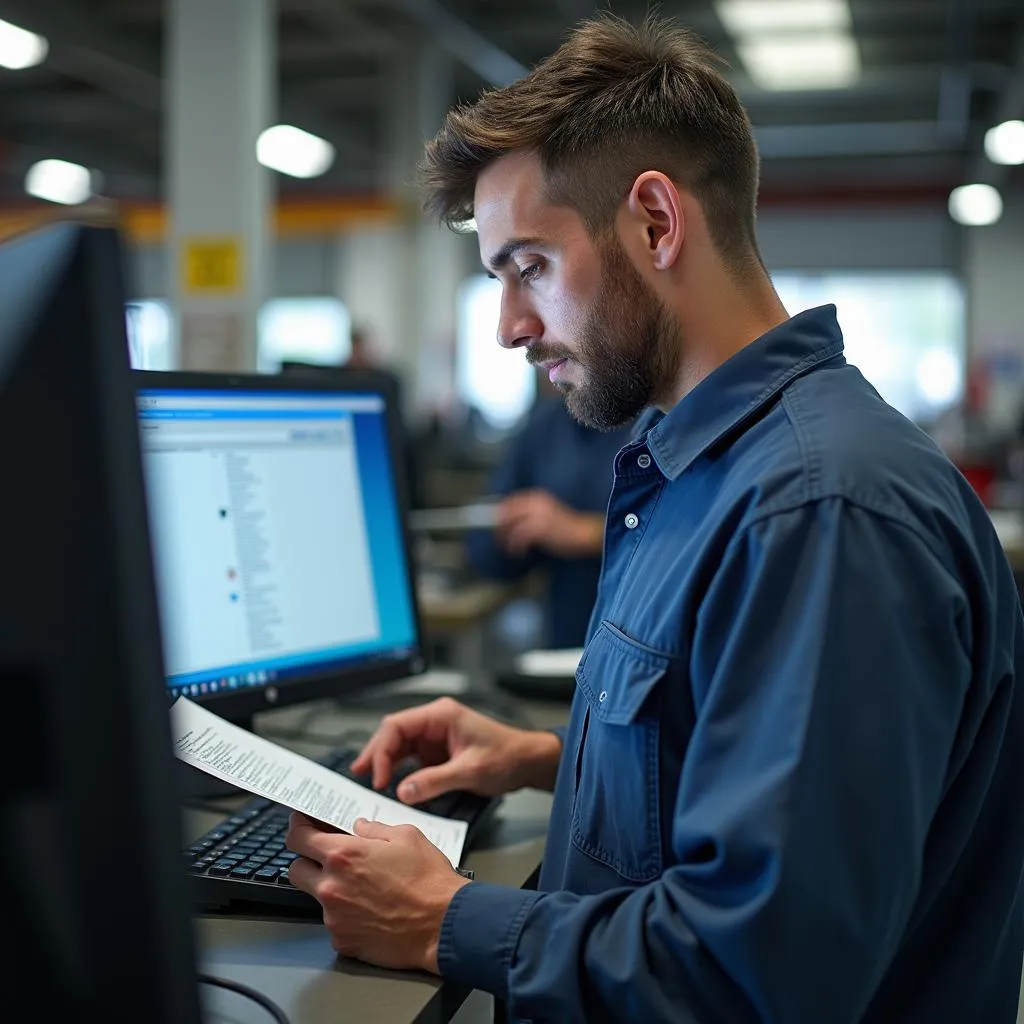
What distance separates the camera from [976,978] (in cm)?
84

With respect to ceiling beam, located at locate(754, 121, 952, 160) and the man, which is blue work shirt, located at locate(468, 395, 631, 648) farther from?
ceiling beam, located at locate(754, 121, 952, 160)

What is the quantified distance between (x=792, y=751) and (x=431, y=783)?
0.50 metres

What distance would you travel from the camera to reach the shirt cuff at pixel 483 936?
81cm

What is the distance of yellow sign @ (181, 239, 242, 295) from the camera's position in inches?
151

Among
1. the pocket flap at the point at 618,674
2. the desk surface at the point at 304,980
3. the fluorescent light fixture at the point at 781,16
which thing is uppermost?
the fluorescent light fixture at the point at 781,16

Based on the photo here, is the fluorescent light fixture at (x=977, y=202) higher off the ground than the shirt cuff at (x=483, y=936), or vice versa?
the fluorescent light fixture at (x=977, y=202)

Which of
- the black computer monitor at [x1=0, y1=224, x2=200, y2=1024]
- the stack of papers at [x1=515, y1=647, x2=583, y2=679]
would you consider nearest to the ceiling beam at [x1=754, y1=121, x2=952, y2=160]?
the stack of papers at [x1=515, y1=647, x2=583, y2=679]

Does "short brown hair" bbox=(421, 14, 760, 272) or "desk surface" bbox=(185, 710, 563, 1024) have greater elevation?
"short brown hair" bbox=(421, 14, 760, 272)

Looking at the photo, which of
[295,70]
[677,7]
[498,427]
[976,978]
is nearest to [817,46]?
[677,7]

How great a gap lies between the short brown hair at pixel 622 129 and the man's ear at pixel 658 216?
0.07 ft

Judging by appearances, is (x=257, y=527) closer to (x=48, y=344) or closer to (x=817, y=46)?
(x=48, y=344)

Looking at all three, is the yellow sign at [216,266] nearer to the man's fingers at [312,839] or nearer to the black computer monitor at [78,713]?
the man's fingers at [312,839]

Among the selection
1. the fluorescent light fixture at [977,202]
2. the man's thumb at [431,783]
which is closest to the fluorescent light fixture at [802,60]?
the fluorescent light fixture at [977,202]

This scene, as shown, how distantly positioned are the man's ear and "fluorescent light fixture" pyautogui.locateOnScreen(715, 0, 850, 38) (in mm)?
6318
